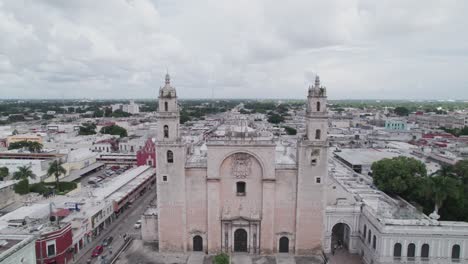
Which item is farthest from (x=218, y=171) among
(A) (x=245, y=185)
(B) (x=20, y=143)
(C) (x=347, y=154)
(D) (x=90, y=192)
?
(B) (x=20, y=143)

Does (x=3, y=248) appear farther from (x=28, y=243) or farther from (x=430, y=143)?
(x=430, y=143)

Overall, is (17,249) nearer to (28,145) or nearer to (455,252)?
(455,252)

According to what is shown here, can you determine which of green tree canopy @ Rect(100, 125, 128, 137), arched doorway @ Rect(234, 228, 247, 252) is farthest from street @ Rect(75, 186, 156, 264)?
green tree canopy @ Rect(100, 125, 128, 137)

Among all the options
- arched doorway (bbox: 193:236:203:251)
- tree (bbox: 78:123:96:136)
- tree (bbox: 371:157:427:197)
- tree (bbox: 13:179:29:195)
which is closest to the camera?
arched doorway (bbox: 193:236:203:251)

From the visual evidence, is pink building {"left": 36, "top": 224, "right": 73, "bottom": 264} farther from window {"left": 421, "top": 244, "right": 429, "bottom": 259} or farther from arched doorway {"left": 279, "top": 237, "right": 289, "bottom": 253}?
window {"left": 421, "top": 244, "right": 429, "bottom": 259}

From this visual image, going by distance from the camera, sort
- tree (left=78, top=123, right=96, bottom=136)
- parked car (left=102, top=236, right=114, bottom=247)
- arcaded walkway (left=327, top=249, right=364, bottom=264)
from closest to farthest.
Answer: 1. arcaded walkway (left=327, top=249, right=364, bottom=264)
2. parked car (left=102, top=236, right=114, bottom=247)
3. tree (left=78, top=123, right=96, bottom=136)

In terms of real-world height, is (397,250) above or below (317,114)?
below

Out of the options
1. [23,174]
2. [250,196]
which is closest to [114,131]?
[23,174]
